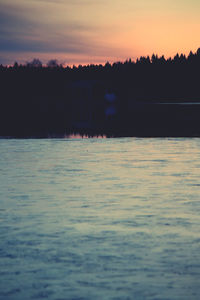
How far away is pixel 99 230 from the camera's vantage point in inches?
331

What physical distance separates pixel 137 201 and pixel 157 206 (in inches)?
23.3

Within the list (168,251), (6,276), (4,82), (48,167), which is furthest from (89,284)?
(4,82)

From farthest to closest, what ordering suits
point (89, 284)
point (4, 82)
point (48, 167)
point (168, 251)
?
point (4, 82) → point (48, 167) → point (168, 251) → point (89, 284)

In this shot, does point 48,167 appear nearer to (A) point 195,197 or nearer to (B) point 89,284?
(A) point 195,197

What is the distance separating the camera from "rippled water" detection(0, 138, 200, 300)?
19.5ft

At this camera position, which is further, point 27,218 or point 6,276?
point 27,218

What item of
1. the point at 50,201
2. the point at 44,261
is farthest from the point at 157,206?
the point at 44,261

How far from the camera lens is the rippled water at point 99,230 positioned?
595 centimetres

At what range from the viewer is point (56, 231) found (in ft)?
27.4

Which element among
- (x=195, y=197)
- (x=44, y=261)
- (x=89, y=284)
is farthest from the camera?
(x=195, y=197)

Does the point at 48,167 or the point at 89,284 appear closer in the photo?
the point at 89,284

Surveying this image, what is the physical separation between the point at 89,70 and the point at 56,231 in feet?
623

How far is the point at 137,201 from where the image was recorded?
1088 centimetres

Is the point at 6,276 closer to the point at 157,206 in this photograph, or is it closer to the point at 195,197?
the point at 157,206
